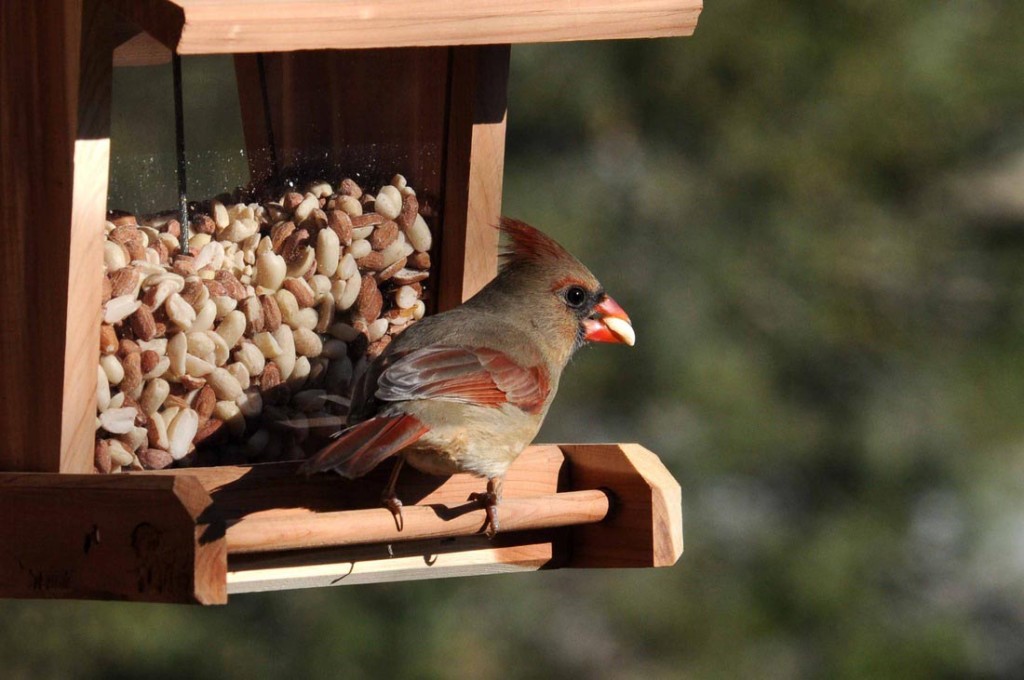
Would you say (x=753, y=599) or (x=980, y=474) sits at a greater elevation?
(x=980, y=474)

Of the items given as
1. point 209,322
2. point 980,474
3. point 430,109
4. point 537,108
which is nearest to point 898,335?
point 980,474

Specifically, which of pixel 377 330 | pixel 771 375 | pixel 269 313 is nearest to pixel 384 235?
pixel 377 330

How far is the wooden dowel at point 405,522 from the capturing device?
2.09 metres

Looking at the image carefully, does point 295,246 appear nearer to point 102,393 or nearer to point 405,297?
point 405,297

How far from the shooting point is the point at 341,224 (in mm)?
2590

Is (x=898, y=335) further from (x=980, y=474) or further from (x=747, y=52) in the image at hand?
(x=747, y=52)

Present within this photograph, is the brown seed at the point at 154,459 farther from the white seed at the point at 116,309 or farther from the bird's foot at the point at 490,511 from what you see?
the bird's foot at the point at 490,511

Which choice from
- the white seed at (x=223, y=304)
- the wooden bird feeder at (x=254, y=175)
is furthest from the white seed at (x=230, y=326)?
the wooden bird feeder at (x=254, y=175)

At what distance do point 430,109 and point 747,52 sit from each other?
3.37m

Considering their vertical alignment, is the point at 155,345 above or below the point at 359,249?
below

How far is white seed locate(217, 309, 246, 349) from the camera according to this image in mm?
2479

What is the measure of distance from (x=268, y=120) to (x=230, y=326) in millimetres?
344

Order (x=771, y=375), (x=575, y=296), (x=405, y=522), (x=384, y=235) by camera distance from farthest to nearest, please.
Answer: (x=771, y=375)
(x=575, y=296)
(x=384, y=235)
(x=405, y=522)

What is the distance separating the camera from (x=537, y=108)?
19.8 feet
